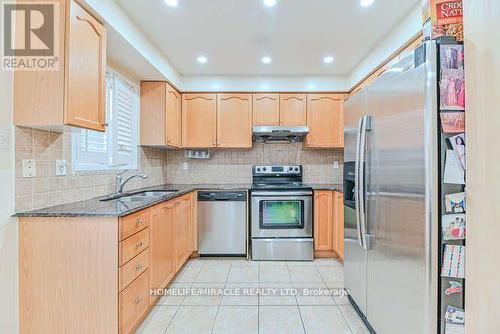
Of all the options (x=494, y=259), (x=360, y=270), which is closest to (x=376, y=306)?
(x=360, y=270)

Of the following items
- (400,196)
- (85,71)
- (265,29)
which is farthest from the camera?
(265,29)

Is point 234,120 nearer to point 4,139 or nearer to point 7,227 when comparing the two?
point 4,139

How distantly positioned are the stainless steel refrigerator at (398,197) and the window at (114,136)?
2.17 metres

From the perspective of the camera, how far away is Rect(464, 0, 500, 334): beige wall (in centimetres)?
86

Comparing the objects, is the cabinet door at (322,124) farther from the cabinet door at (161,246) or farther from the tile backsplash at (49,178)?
the tile backsplash at (49,178)

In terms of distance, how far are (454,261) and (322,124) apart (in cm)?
→ 297

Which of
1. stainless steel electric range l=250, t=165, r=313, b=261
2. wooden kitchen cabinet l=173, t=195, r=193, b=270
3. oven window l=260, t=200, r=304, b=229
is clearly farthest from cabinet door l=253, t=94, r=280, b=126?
wooden kitchen cabinet l=173, t=195, r=193, b=270

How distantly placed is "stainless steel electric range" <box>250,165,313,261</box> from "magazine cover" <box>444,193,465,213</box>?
2390 mm

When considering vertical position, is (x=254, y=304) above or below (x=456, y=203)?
below

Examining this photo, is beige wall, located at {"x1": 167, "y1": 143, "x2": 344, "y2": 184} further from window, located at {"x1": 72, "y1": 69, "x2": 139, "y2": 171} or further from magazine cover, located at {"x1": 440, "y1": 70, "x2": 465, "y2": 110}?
magazine cover, located at {"x1": 440, "y1": 70, "x2": 465, "y2": 110}

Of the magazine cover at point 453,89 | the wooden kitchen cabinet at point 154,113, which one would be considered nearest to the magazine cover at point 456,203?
the magazine cover at point 453,89

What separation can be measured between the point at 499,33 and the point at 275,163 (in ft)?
12.0

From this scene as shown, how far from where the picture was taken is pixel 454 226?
1.37 m

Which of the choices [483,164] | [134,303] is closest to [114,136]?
[134,303]
